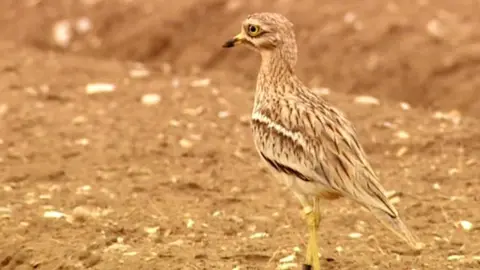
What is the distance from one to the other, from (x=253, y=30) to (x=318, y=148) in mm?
673

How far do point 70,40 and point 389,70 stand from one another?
3.18m

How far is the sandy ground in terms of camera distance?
4750 millimetres

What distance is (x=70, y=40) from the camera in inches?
380

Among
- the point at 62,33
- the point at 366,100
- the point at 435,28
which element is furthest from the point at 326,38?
the point at 62,33

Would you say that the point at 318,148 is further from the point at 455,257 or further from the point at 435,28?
the point at 435,28

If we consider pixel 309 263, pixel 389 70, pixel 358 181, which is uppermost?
pixel 389 70

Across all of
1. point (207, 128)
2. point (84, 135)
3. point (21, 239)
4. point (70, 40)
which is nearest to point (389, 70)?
point (207, 128)

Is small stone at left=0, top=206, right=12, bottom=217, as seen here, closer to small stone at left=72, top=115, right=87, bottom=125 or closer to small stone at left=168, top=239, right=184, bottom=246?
small stone at left=168, top=239, right=184, bottom=246

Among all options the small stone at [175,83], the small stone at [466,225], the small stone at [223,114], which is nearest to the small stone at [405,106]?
the small stone at [223,114]

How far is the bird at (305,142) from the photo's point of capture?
397cm

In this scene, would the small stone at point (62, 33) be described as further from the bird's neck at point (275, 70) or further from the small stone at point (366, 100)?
the bird's neck at point (275, 70)

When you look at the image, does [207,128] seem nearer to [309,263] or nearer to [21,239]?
[21,239]

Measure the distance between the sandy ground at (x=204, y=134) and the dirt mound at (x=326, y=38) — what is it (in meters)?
0.01

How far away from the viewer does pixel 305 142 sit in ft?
13.4
